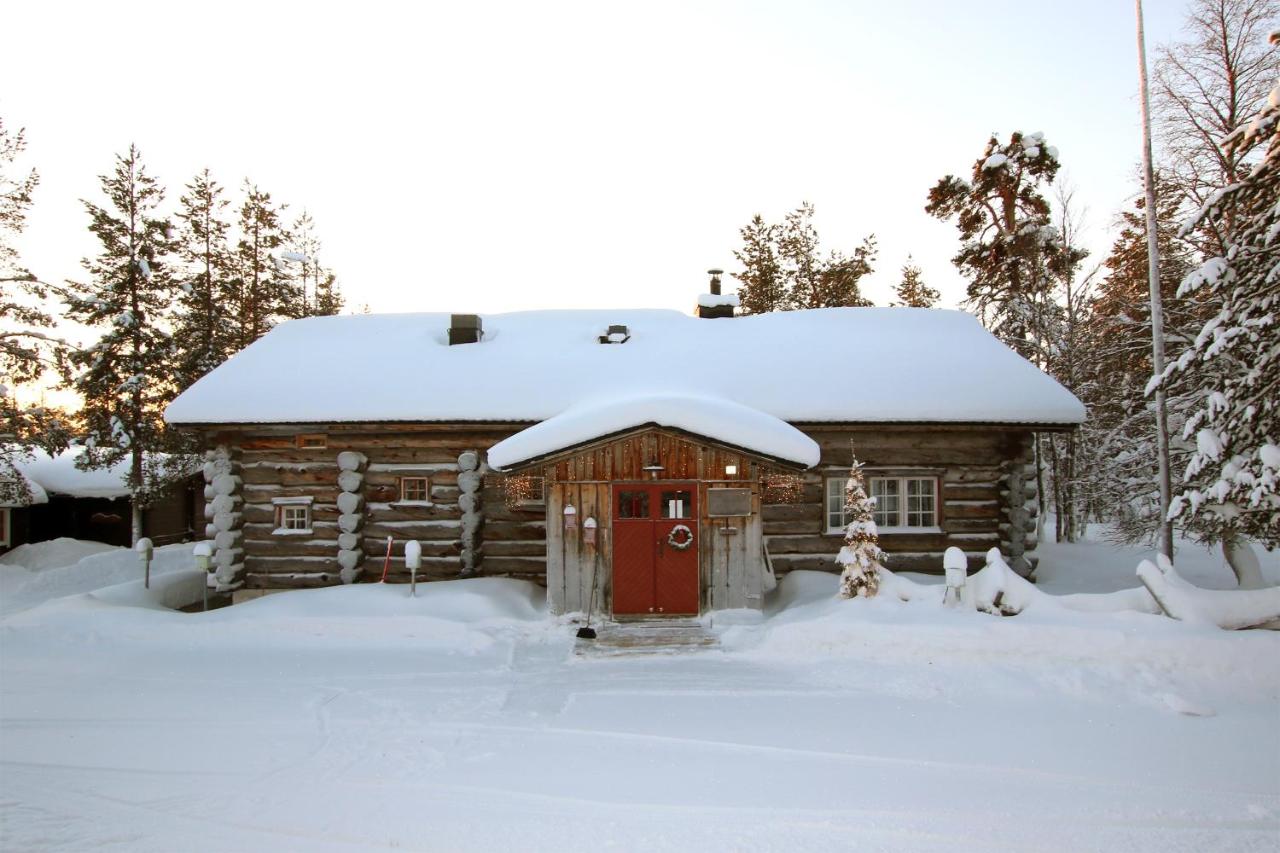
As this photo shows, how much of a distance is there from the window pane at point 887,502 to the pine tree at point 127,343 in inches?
860

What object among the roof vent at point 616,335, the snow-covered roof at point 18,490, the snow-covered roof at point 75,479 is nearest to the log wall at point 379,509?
the roof vent at point 616,335

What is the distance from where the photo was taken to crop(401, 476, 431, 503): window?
14.9 meters

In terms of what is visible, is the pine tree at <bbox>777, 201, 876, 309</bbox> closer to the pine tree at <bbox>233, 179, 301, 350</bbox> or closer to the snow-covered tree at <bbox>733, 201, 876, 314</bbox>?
the snow-covered tree at <bbox>733, 201, 876, 314</bbox>

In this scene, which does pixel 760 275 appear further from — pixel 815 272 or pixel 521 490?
pixel 521 490

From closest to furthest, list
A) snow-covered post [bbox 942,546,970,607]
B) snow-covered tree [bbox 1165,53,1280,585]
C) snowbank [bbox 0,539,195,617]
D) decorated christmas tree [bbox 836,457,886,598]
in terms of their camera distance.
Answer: snow-covered tree [bbox 1165,53,1280,585] → snow-covered post [bbox 942,546,970,607] → decorated christmas tree [bbox 836,457,886,598] → snowbank [bbox 0,539,195,617]

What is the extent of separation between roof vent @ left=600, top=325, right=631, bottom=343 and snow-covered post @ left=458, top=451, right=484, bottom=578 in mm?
4637

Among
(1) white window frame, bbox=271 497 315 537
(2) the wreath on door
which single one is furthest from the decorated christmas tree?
(1) white window frame, bbox=271 497 315 537

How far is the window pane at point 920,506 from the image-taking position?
14703 millimetres

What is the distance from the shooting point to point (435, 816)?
573 centimetres

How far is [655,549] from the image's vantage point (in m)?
12.5

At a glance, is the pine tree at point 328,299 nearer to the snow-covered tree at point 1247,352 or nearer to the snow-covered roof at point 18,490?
the snow-covered roof at point 18,490

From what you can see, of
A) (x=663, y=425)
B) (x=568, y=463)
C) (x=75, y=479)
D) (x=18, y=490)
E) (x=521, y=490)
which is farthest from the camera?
(x=75, y=479)

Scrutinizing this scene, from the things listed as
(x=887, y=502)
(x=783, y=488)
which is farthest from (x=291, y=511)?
(x=887, y=502)

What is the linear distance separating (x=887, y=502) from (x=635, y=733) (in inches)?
352
